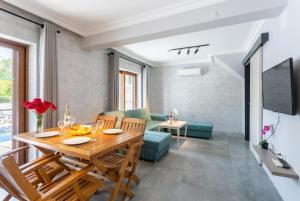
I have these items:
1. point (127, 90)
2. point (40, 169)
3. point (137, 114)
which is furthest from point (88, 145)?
point (127, 90)

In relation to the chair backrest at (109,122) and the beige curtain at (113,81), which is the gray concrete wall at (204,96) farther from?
the chair backrest at (109,122)

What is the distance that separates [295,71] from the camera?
1.61 meters

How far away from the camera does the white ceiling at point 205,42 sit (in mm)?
3293

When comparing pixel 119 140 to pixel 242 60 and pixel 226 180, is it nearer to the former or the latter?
pixel 226 180

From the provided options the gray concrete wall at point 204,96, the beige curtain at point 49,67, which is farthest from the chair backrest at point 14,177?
the gray concrete wall at point 204,96

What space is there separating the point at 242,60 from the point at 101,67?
159 inches

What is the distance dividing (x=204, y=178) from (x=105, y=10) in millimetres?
3132

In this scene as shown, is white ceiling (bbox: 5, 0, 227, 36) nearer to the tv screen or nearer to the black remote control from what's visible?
the tv screen

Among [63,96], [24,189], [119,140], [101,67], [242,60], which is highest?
[242,60]

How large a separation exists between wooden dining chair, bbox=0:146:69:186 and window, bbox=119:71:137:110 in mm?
3342

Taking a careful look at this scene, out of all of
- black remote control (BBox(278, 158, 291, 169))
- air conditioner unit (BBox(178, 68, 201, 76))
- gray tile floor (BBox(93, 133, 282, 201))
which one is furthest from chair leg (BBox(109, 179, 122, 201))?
air conditioner unit (BBox(178, 68, 201, 76))

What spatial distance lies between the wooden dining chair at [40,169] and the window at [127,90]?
334 cm

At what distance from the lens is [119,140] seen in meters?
1.74

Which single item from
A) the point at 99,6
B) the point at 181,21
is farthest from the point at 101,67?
the point at 181,21
